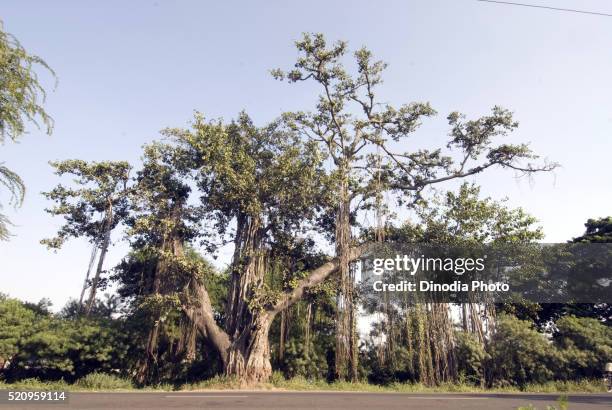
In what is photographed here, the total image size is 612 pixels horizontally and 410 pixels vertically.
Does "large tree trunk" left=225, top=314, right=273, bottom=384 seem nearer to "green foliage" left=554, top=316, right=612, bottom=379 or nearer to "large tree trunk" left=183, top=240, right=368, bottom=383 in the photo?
"large tree trunk" left=183, top=240, right=368, bottom=383

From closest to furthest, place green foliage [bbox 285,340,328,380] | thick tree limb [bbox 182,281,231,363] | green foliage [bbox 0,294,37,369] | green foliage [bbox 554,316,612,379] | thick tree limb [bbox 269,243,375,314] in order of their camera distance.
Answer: green foliage [bbox 0,294,37,369], thick tree limb [bbox 182,281,231,363], thick tree limb [bbox 269,243,375,314], green foliage [bbox 285,340,328,380], green foliage [bbox 554,316,612,379]

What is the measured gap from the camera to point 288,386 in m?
14.3

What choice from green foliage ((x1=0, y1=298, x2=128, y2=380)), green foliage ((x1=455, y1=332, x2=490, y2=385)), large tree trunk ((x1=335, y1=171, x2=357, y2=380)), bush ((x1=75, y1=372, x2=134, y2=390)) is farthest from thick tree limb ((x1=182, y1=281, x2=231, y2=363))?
green foliage ((x1=455, y1=332, x2=490, y2=385))

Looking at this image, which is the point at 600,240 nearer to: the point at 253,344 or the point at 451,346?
the point at 451,346

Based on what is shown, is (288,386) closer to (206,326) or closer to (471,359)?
(206,326)

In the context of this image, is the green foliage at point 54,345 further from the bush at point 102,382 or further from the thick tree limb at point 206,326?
the thick tree limb at point 206,326

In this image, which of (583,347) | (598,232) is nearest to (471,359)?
(583,347)

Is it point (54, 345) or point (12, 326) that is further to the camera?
point (12, 326)

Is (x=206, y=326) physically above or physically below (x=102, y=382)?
above

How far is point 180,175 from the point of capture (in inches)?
703

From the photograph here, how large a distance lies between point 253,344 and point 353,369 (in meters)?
3.88

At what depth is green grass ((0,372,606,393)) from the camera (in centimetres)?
1336

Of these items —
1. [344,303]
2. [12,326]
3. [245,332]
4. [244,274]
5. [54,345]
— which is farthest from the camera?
[244,274]

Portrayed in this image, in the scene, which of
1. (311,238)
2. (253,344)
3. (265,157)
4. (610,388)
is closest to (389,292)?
(311,238)
